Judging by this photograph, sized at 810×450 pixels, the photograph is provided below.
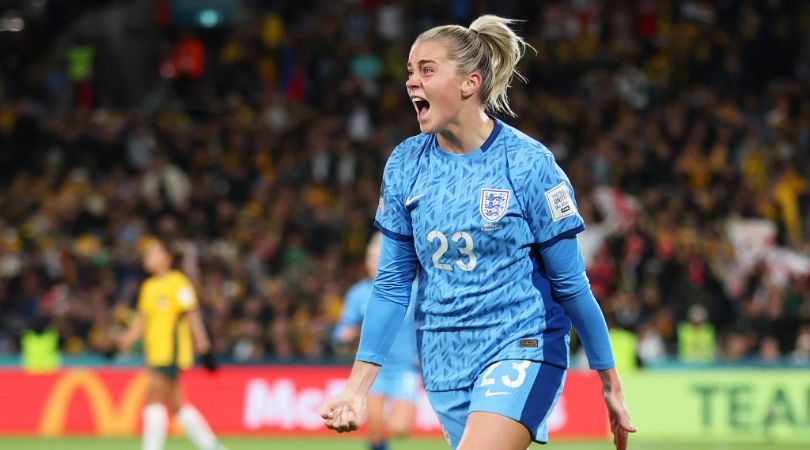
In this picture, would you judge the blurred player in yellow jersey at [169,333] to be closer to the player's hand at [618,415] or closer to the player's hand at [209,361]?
the player's hand at [209,361]

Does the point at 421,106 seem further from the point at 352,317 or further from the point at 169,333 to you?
the point at 169,333

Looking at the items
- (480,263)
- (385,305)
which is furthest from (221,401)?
(480,263)

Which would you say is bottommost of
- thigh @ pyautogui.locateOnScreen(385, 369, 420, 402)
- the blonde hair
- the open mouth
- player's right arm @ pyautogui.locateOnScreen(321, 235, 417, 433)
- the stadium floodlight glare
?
thigh @ pyautogui.locateOnScreen(385, 369, 420, 402)

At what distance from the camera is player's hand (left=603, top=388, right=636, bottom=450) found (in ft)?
17.4

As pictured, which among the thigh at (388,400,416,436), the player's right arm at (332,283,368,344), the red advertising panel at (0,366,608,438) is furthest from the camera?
the red advertising panel at (0,366,608,438)

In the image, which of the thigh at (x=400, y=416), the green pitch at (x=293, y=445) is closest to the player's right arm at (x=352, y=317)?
A: the thigh at (x=400, y=416)

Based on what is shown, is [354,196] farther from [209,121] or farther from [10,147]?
[10,147]

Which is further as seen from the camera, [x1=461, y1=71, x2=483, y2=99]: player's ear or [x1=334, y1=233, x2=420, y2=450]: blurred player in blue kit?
[x1=334, y1=233, x2=420, y2=450]: blurred player in blue kit

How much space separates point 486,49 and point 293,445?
442 inches

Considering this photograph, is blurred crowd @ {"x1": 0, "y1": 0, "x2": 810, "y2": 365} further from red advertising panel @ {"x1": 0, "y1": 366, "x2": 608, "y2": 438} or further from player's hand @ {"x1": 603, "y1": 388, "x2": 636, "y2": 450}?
player's hand @ {"x1": 603, "y1": 388, "x2": 636, "y2": 450}

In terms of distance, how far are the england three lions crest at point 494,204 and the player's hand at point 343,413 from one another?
2.60ft

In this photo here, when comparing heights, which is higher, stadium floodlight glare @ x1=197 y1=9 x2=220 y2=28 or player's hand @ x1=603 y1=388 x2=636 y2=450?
stadium floodlight glare @ x1=197 y1=9 x2=220 y2=28

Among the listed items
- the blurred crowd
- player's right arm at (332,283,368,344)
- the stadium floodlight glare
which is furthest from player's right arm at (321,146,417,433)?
the stadium floodlight glare

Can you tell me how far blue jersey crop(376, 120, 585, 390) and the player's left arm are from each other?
0.04 metres
